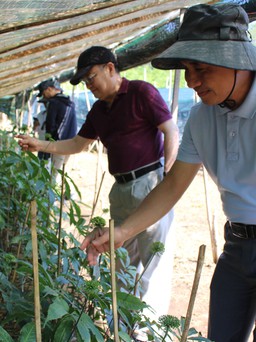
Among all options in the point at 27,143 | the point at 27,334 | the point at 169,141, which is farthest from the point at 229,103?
the point at 27,143

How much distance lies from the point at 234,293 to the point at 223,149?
1.67 feet

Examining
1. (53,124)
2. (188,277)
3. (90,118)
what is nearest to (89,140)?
(90,118)

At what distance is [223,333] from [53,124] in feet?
14.5

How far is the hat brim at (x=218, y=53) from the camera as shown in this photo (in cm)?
128

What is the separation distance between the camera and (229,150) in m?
1.57

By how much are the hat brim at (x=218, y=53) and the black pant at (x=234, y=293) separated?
1.98ft

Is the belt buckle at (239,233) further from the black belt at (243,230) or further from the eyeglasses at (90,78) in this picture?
the eyeglasses at (90,78)

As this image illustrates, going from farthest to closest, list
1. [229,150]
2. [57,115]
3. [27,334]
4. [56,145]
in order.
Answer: [57,115]
[56,145]
[229,150]
[27,334]

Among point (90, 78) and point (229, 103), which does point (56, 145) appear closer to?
point (90, 78)

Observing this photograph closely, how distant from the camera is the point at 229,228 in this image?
1699 millimetres

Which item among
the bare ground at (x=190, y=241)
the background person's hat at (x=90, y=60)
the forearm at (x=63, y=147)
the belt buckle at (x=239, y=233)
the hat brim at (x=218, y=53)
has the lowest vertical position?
the bare ground at (x=190, y=241)

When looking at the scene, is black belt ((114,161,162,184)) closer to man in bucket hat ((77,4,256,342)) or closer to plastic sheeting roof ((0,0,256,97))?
plastic sheeting roof ((0,0,256,97))

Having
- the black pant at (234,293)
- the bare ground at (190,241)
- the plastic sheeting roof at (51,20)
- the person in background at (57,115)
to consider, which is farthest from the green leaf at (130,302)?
the person in background at (57,115)

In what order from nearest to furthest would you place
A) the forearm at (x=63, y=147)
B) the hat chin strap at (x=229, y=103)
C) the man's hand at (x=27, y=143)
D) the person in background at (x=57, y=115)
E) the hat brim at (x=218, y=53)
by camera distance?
Answer: the hat brim at (x=218, y=53) → the hat chin strap at (x=229, y=103) → the man's hand at (x=27, y=143) → the forearm at (x=63, y=147) → the person in background at (x=57, y=115)
